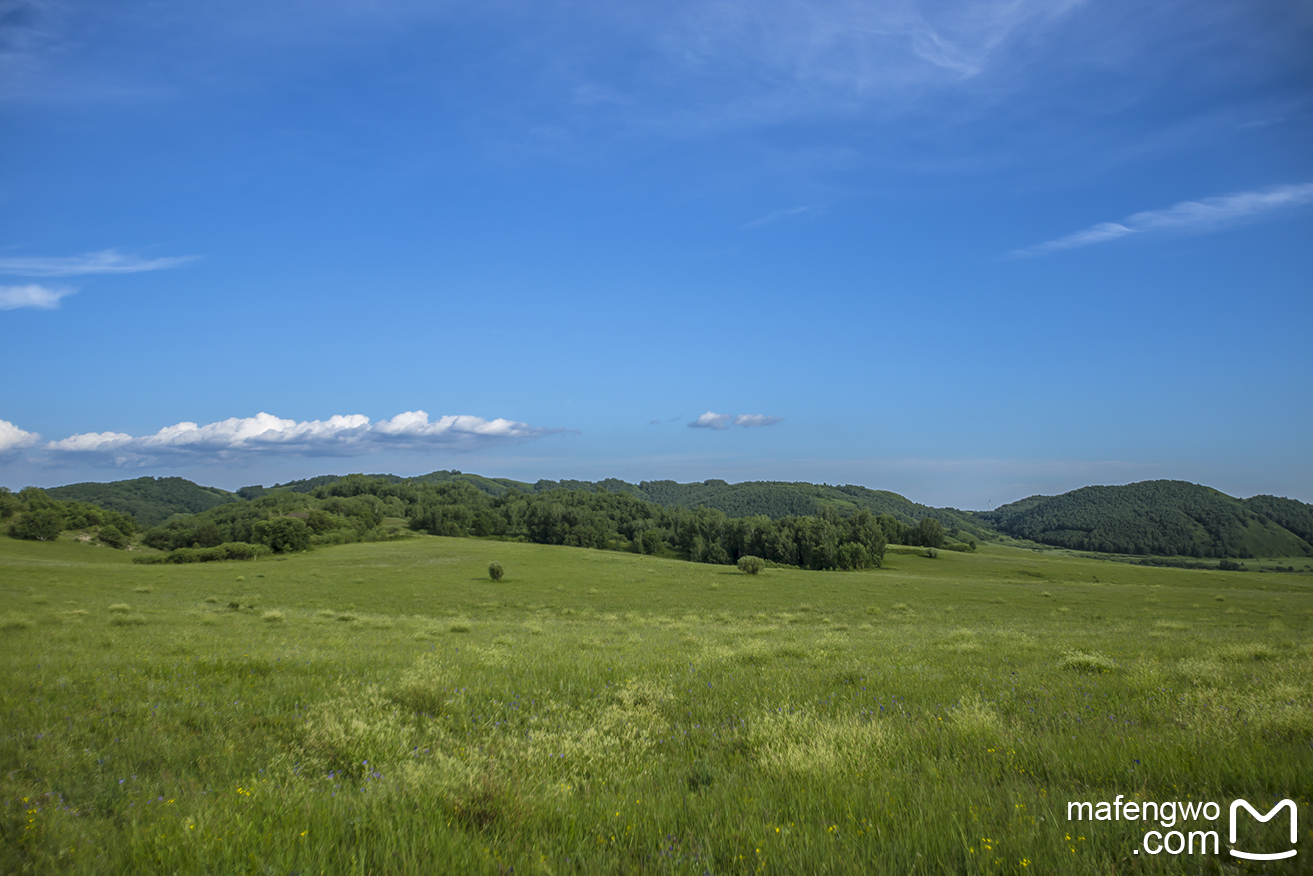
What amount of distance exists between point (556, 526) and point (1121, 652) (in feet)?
462

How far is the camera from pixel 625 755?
600cm

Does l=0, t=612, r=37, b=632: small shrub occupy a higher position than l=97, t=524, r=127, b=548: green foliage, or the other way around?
l=0, t=612, r=37, b=632: small shrub

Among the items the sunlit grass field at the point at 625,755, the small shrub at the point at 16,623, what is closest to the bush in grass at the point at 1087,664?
the sunlit grass field at the point at 625,755

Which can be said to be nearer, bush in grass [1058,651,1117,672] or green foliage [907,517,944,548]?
bush in grass [1058,651,1117,672]

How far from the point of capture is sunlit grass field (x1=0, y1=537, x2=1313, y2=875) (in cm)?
377

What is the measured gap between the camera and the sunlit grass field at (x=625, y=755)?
3.77 m

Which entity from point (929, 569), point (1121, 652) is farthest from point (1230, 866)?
point (929, 569)

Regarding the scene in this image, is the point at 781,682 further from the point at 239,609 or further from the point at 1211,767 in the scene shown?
the point at 239,609

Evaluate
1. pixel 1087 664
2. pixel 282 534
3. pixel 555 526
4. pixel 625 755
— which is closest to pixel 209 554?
pixel 282 534

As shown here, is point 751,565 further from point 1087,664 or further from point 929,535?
point 929,535

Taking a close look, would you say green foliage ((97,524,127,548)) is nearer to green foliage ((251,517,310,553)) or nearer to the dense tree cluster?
the dense tree cluster

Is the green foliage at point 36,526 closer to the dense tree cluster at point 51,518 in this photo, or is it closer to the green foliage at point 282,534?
the dense tree cluster at point 51,518

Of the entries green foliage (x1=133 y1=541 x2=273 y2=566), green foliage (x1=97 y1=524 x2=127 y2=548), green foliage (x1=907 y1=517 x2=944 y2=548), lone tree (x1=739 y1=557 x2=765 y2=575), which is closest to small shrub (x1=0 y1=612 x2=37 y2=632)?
lone tree (x1=739 y1=557 x2=765 y2=575)

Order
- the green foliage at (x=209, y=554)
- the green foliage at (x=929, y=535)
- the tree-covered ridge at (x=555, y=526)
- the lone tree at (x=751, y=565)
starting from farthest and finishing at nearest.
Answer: the green foliage at (x=929, y=535), the tree-covered ridge at (x=555, y=526), the green foliage at (x=209, y=554), the lone tree at (x=751, y=565)
